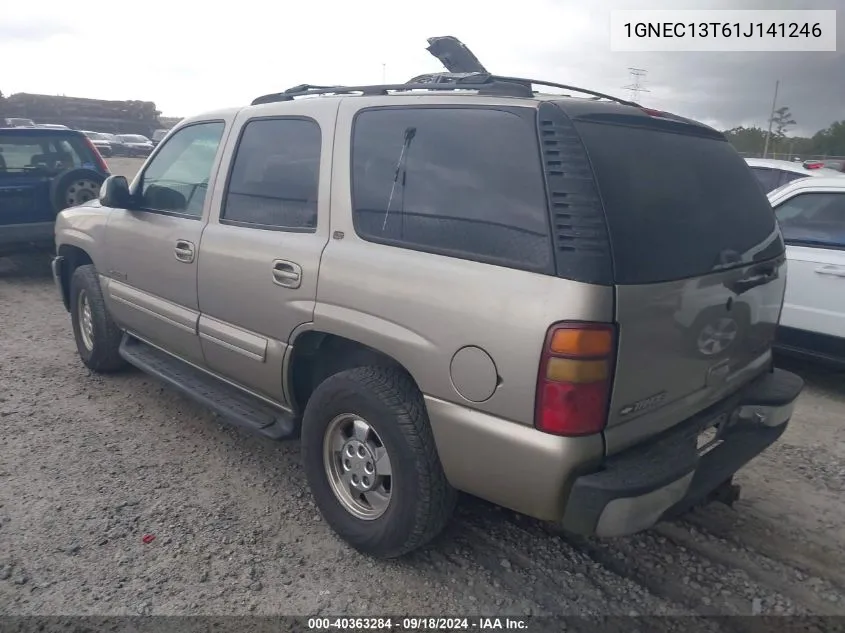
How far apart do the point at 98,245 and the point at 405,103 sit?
2814mm

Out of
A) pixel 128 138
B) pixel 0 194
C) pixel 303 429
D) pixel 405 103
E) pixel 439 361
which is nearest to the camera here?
pixel 439 361

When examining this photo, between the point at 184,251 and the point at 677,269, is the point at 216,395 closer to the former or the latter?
the point at 184,251

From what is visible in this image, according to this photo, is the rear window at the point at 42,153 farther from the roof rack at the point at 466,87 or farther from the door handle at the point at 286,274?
the door handle at the point at 286,274

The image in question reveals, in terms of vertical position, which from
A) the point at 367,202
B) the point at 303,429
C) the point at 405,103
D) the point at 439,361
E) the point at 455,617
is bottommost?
Result: the point at 455,617

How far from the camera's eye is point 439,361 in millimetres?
2371

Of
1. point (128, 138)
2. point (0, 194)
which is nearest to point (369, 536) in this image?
point (0, 194)

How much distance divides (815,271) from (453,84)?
3503mm

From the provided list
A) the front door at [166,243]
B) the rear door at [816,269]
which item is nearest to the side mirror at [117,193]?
the front door at [166,243]

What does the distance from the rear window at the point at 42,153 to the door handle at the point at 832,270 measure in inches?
311

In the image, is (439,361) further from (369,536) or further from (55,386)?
(55,386)

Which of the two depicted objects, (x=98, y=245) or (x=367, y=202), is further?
(x=98, y=245)

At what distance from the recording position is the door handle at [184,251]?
358 cm

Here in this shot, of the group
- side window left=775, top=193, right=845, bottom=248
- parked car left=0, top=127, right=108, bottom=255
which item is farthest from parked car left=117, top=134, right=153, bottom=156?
side window left=775, top=193, right=845, bottom=248

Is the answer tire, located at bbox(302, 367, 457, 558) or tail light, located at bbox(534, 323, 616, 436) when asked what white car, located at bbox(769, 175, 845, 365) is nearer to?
tail light, located at bbox(534, 323, 616, 436)
